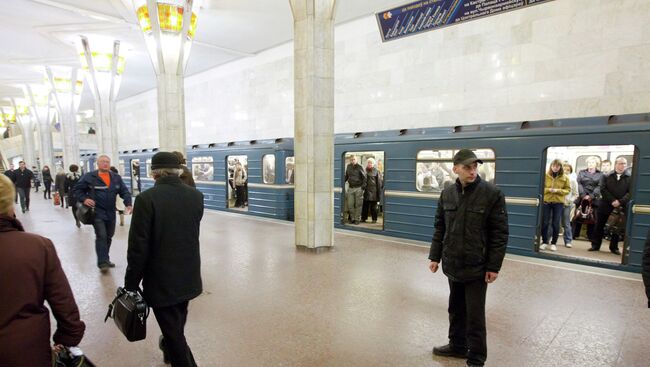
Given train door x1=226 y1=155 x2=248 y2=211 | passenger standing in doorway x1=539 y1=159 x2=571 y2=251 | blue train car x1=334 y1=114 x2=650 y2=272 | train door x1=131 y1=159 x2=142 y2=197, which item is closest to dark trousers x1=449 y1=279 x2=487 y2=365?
blue train car x1=334 y1=114 x2=650 y2=272

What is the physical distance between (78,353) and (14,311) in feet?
1.44

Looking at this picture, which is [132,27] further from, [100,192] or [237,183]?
[100,192]

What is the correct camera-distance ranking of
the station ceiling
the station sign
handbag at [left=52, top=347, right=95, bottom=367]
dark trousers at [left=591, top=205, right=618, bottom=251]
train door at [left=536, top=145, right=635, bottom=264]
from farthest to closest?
the station ceiling → dark trousers at [left=591, top=205, right=618, bottom=251] → train door at [left=536, top=145, right=635, bottom=264] → the station sign → handbag at [left=52, top=347, right=95, bottom=367]

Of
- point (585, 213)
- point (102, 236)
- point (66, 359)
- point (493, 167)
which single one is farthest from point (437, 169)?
point (66, 359)

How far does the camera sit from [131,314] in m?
2.31

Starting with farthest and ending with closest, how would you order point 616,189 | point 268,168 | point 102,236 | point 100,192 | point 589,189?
point 268,168 → point 589,189 → point 616,189 → point 102,236 → point 100,192

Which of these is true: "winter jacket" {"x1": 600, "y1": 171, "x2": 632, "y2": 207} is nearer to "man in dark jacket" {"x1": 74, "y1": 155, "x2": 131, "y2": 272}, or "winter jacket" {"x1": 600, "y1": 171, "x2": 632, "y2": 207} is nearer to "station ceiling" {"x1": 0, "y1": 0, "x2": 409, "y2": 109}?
"station ceiling" {"x1": 0, "y1": 0, "x2": 409, "y2": 109}

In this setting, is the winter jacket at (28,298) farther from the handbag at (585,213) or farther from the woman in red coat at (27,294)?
the handbag at (585,213)

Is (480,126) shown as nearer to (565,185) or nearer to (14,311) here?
(565,185)

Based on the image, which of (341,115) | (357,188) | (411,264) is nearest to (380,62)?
(341,115)

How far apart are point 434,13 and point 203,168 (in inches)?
388

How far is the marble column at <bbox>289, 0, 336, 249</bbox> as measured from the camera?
6812mm

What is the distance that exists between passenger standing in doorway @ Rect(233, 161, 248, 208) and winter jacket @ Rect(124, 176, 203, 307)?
10521 mm

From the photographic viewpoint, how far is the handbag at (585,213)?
26.1 ft
